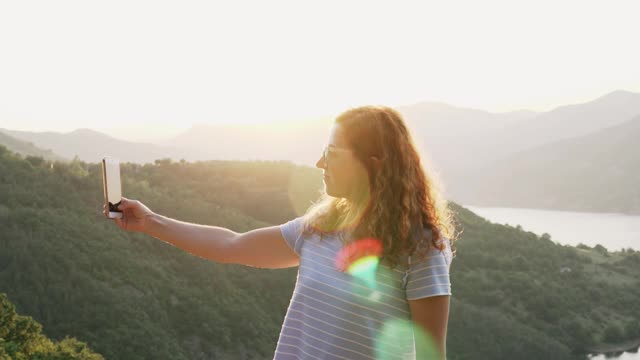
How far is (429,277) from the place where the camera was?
202 cm

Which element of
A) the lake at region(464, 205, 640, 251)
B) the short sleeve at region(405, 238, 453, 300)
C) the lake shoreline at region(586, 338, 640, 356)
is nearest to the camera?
the short sleeve at region(405, 238, 453, 300)

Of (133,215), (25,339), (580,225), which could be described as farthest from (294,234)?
(580,225)

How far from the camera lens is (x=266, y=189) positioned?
1967 inches

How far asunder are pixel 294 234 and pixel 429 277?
1.92ft

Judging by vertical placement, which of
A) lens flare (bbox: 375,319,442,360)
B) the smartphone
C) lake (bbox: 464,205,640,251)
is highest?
the smartphone

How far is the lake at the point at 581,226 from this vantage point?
3661 inches

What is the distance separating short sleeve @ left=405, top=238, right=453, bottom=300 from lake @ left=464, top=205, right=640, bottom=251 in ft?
263

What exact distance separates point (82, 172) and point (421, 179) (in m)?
34.0

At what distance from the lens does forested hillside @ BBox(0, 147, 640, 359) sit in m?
22.5

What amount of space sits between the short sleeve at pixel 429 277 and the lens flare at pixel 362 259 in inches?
4.4

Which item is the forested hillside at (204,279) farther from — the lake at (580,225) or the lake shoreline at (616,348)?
the lake at (580,225)

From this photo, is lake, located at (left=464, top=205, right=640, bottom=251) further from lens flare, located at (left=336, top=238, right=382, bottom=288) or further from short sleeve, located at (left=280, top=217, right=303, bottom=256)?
lens flare, located at (left=336, top=238, right=382, bottom=288)

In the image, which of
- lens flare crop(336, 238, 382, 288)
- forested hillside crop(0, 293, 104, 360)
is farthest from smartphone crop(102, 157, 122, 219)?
forested hillside crop(0, 293, 104, 360)

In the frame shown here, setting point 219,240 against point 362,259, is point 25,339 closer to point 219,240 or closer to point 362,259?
point 219,240
